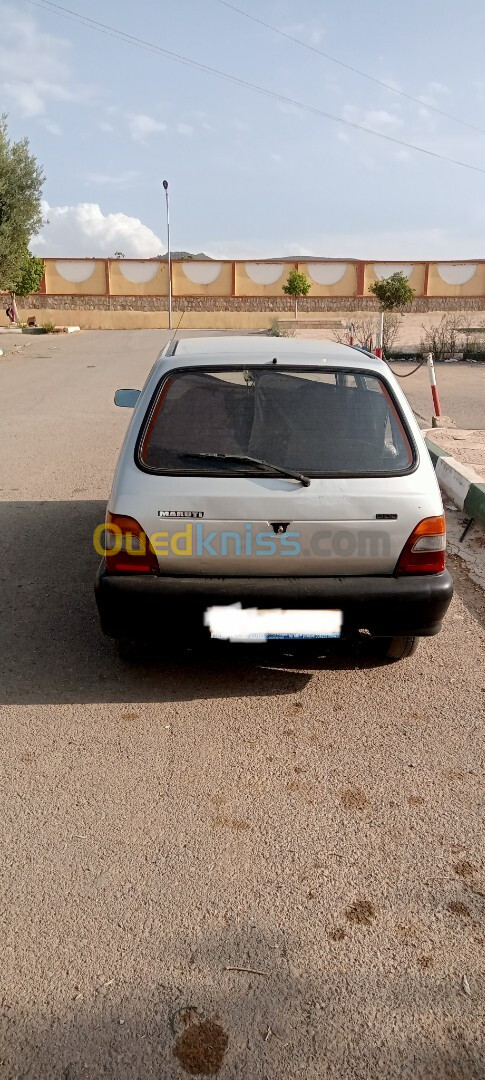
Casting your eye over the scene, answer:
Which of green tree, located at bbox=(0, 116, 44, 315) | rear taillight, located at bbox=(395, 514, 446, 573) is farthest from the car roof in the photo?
green tree, located at bbox=(0, 116, 44, 315)

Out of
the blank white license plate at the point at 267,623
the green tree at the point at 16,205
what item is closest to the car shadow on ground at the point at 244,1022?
the blank white license plate at the point at 267,623

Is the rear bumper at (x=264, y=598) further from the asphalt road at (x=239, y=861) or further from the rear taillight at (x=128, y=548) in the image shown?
the asphalt road at (x=239, y=861)

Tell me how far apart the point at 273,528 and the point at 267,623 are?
0.41 meters

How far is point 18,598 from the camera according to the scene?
466 centimetres

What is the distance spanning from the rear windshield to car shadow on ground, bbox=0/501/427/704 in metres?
0.84

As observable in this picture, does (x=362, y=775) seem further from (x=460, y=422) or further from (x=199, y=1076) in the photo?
(x=460, y=422)

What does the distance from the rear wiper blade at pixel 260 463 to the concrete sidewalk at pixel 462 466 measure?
311cm

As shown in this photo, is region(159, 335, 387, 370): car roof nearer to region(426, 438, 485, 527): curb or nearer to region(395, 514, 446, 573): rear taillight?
region(395, 514, 446, 573): rear taillight

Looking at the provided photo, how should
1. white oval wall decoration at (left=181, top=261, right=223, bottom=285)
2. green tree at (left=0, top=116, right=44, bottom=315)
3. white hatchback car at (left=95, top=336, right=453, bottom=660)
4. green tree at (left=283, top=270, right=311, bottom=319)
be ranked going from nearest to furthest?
white hatchback car at (left=95, top=336, right=453, bottom=660), green tree at (left=0, top=116, right=44, bottom=315), green tree at (left=283, top=270, right=311, bottom=319), white oval wall decoration at (left=181, top=261, right=223, bottom=285)

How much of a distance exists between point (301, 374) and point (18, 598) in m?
2.26

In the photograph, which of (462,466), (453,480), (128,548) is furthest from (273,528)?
(462,466)

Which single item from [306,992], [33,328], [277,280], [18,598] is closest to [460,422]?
[18,598]

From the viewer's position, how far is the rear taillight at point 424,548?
10.8ft

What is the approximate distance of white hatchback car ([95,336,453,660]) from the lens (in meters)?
3.22
